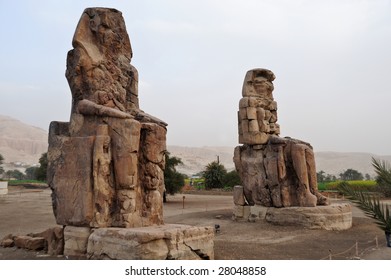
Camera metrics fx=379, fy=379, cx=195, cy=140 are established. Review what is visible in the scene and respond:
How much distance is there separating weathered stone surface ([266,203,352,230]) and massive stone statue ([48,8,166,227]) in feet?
17.1

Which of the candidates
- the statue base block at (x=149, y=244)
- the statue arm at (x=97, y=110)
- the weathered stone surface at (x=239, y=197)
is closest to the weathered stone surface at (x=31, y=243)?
the statue base block at (x=149, y=244)

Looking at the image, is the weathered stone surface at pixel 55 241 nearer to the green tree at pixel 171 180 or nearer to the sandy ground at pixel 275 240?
the sandy ground at pixel 275 240

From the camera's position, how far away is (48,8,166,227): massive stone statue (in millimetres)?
6133

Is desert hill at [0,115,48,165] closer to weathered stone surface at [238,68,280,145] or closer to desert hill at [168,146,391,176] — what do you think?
desert hill at [168,146,391,176]

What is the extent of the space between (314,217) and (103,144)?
21.8 feet

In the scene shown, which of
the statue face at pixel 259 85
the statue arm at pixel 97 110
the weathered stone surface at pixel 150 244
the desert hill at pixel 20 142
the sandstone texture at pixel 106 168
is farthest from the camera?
the desert hill at pixel 20 142

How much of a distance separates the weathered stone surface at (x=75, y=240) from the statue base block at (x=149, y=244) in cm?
6

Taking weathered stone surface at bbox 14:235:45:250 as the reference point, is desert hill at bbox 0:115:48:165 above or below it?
above

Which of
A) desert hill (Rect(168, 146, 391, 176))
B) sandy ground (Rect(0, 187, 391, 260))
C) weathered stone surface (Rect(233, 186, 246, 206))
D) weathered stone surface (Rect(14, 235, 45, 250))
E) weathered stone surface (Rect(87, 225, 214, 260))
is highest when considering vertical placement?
desert hill (Rect(168, 146, 391, 176))

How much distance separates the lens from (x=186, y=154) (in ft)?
459

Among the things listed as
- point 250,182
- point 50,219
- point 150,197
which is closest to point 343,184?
point 150,197

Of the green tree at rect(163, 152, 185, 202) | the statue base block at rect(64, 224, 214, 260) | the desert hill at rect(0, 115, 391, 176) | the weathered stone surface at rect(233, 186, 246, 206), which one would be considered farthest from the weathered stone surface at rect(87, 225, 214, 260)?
the desert hill at rect(0, 115, 391, 176)

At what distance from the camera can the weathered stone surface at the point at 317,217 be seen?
10.3 m
